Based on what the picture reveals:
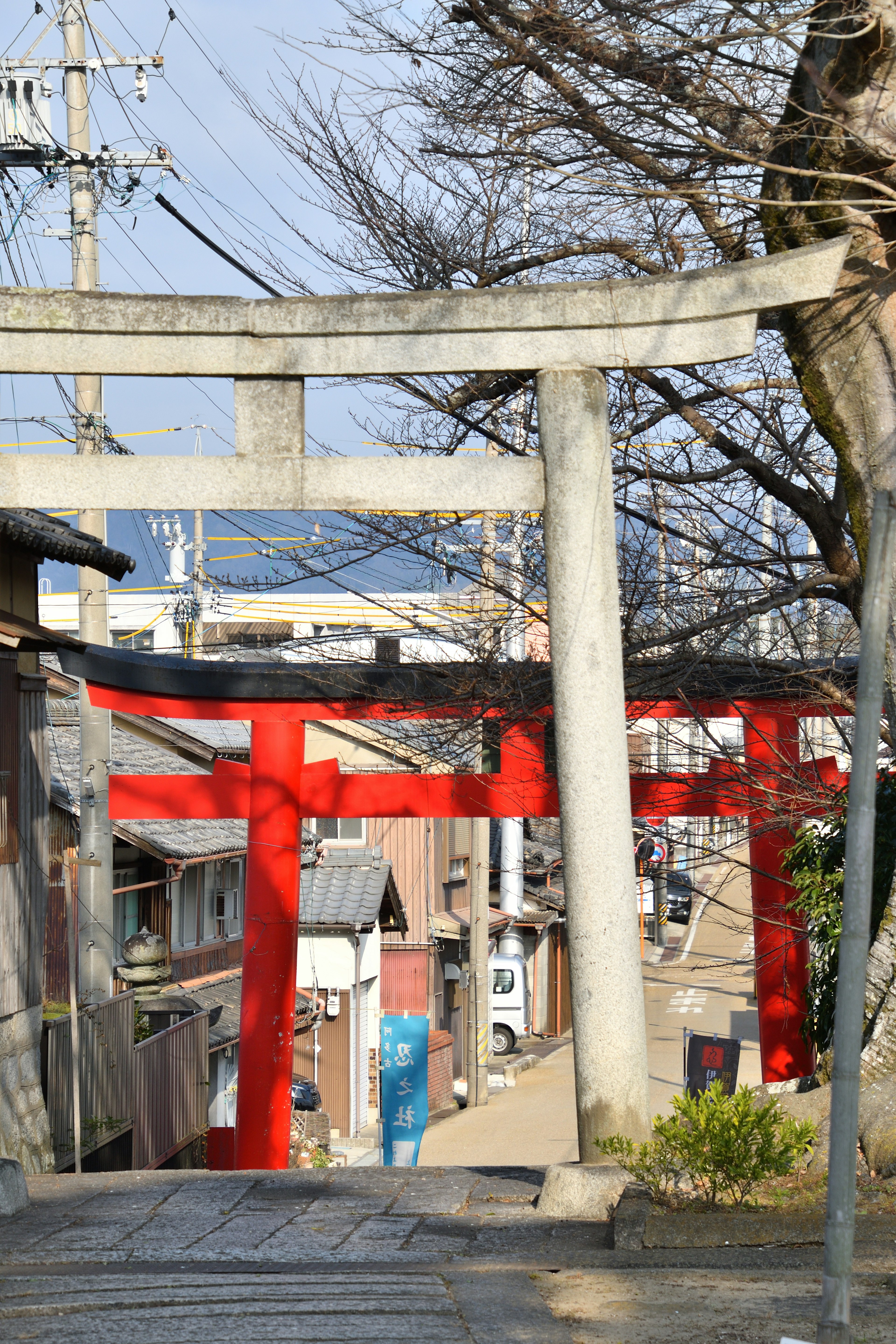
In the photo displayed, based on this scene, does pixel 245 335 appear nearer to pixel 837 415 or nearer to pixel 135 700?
pixel 837 415

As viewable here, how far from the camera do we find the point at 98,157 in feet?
48.1

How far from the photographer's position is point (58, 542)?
10195mm

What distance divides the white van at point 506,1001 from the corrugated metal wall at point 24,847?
19254mm

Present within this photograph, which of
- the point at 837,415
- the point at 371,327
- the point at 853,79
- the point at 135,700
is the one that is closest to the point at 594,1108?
the point at 837,415

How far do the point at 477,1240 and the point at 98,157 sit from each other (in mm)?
12979

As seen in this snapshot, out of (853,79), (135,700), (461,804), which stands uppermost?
(853,79)

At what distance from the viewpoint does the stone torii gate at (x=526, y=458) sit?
22.3 feet

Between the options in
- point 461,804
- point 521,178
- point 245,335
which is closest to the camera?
point 245,335

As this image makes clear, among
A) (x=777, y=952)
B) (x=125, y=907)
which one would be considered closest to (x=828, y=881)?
(x=777, y=952)

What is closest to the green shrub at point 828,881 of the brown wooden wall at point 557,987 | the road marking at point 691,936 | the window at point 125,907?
the window at point 125,907

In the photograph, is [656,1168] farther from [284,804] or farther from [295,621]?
[295,621]

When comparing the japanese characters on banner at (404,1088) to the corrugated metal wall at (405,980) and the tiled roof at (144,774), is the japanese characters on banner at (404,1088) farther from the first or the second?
the corrugated metal wall at (405,980)

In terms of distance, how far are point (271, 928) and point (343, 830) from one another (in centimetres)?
1363

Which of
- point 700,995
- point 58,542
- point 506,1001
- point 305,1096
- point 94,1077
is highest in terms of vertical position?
point 58,542
